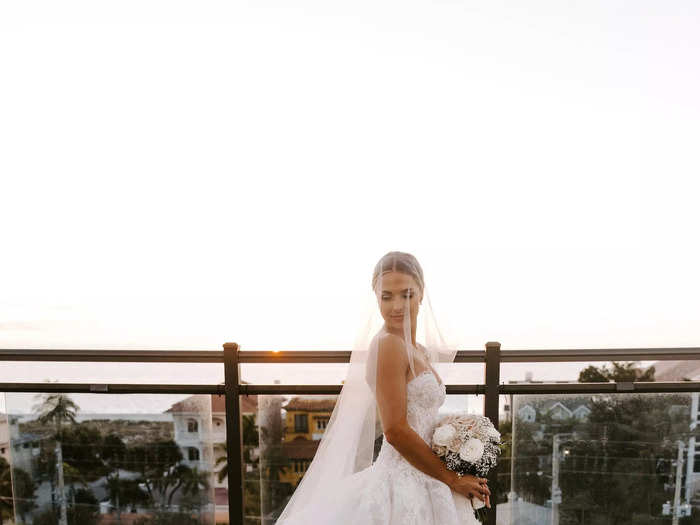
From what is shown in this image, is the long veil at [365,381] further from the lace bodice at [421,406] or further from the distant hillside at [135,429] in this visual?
the distant hillside at [135,429]

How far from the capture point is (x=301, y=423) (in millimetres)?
2961

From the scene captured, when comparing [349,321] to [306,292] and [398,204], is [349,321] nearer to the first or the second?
[306,292]

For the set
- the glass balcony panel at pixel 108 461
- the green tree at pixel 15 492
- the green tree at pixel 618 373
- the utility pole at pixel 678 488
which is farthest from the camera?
the green tree at pixel 15 492

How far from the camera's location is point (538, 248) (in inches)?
168

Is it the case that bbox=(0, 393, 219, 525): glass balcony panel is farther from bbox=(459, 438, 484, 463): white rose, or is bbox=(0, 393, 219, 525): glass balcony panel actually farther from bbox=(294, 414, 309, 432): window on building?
bbox=(459, 438, 484, 463): white rose

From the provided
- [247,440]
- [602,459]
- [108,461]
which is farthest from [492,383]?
[108,461]

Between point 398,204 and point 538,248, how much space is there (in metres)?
1.49

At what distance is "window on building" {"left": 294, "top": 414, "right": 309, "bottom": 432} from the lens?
295cm

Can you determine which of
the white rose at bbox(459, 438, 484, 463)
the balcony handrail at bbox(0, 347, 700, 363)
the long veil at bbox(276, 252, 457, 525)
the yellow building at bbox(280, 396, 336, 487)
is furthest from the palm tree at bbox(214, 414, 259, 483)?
the white rose at bbox(459, 438, 484, 463)

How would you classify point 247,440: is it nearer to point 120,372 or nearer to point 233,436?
point 233,436

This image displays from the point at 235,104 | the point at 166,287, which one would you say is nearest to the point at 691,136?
the point at 235,104

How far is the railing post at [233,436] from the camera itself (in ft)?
9.28

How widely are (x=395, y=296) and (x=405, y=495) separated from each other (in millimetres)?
813

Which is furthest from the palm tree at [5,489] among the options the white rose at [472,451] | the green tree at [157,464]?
the white rose at [472,451]
